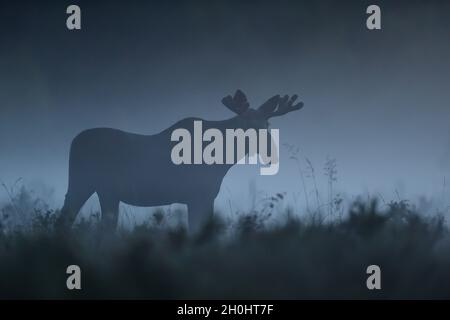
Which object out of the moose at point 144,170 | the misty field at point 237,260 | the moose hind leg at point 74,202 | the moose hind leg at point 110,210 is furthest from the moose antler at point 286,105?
the moose hind leg at point 74,202

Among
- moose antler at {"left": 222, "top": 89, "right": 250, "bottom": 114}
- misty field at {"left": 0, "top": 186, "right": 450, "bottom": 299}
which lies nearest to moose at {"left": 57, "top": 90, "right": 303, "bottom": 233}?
moose antler at {"left": 222, "top": 89, "right": 250, "bottom": 114}

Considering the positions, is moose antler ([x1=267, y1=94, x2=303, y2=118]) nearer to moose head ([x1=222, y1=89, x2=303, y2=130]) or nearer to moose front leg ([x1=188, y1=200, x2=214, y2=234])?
moose head ([x1=222, y1=89, x2=303, y2=130])

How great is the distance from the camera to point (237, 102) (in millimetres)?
4887

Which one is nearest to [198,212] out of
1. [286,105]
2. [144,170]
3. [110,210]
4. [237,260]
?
[144,170]

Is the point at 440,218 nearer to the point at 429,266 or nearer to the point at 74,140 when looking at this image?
→ the point at 429,266

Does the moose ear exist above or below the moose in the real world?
above

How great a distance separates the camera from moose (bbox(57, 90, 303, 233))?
4848 mm

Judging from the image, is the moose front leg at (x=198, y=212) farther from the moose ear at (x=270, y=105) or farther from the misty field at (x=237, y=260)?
the moose ear at (x=270, y=105)

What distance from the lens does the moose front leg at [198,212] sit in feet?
15.7

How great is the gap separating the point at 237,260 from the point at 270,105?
135cm
